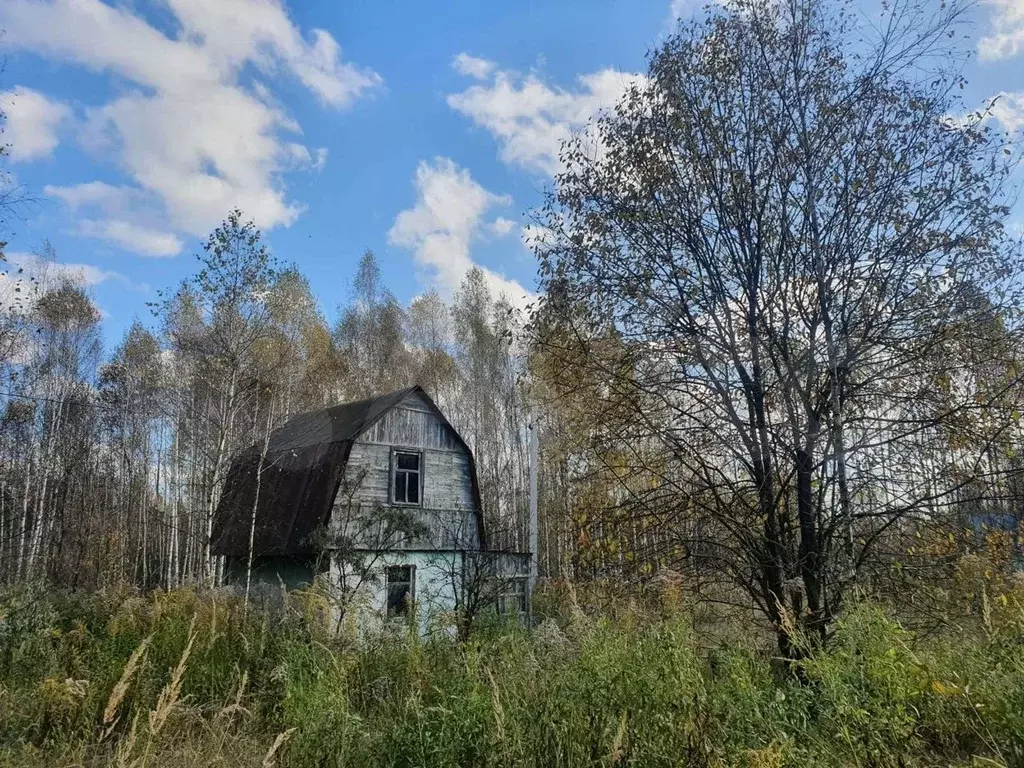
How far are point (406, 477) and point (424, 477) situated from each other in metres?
0.53

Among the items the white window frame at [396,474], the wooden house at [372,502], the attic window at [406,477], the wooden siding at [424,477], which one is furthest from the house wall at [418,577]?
the attic window at [406,477]

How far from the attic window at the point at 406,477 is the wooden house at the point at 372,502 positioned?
29mm

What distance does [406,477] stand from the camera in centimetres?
1709

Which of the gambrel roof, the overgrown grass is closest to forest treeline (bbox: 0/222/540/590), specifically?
the gambrel roof

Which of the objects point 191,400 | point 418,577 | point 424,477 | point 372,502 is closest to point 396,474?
point 424,477

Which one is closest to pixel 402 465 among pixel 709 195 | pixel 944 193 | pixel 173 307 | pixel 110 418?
pixel 173 307

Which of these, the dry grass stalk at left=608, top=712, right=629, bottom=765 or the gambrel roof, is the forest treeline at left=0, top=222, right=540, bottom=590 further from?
the dry grass stalk at left=608, top=712, right=629, bottom=765

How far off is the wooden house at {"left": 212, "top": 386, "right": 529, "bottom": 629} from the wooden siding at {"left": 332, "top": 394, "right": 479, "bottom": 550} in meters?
0.03

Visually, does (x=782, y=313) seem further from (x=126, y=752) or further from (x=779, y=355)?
(x=126, y=752)

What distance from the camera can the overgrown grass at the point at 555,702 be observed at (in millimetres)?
3371

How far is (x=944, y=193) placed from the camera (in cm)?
571

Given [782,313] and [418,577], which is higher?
[782,313]

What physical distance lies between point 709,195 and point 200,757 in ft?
22.0

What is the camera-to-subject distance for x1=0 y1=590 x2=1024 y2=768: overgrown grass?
3.37 meters
